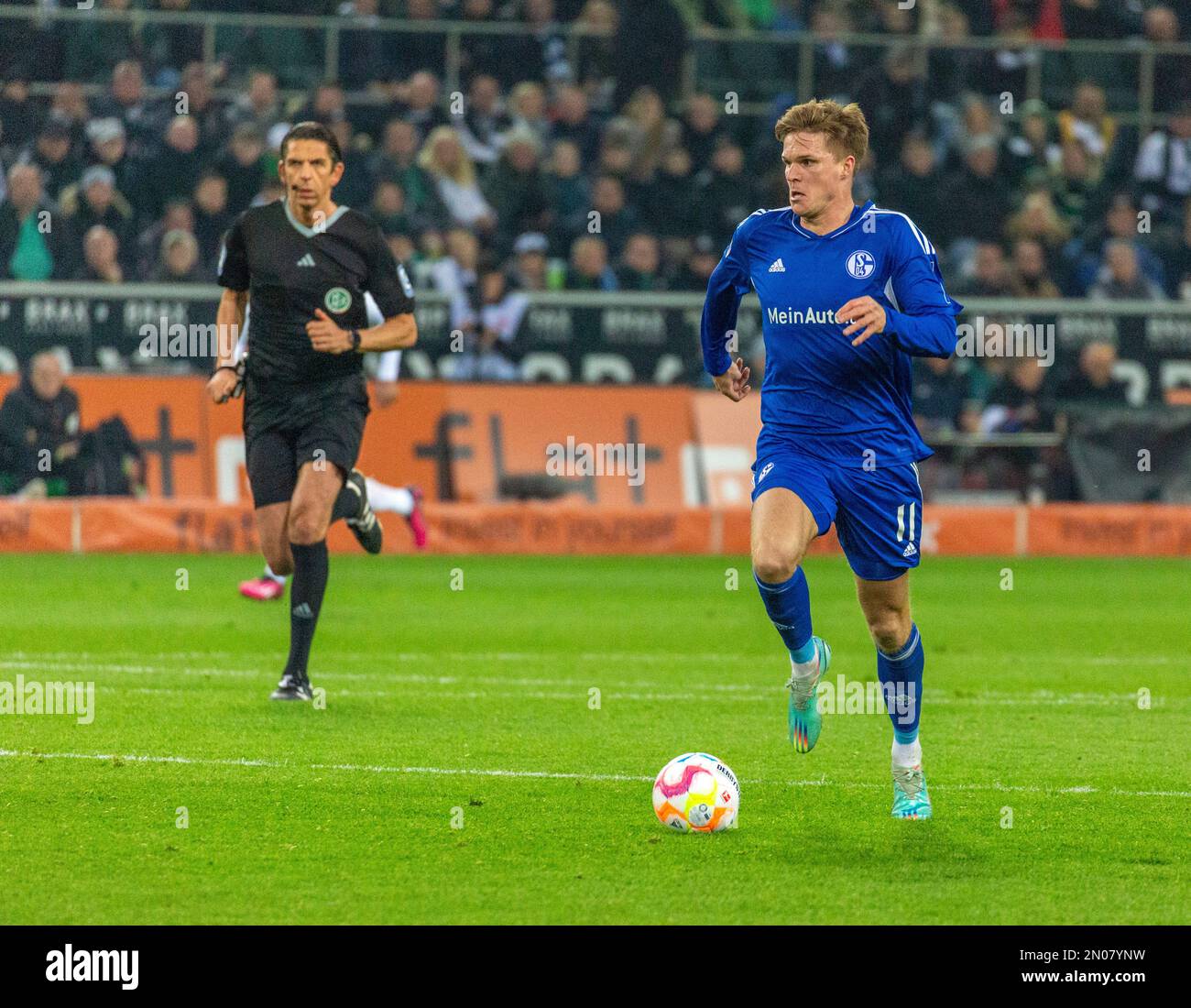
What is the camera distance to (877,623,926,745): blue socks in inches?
267

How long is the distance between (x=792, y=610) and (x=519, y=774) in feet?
4.09

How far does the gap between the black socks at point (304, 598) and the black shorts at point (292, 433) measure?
290mm

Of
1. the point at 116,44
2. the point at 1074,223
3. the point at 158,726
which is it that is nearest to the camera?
the point at 158,726

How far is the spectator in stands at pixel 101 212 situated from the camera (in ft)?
63.7

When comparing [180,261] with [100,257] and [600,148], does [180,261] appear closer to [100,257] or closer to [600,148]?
[100,257]

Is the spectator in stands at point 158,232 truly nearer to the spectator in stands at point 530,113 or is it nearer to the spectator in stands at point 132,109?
the spectator in stands at point 132,109

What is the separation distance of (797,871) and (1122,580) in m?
12.4

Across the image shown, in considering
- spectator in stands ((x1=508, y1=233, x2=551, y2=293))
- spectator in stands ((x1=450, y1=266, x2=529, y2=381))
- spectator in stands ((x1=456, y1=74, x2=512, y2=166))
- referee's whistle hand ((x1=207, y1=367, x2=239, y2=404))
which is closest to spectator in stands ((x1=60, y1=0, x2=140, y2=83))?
spectator in stands ((x1=456, y1=74, x2=512, y2=166))

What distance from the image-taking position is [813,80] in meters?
22.9

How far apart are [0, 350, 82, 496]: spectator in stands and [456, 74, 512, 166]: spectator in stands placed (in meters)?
5.37

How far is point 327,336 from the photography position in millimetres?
9008

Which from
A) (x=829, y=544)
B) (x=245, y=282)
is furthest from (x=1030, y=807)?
(x=829, y=544)

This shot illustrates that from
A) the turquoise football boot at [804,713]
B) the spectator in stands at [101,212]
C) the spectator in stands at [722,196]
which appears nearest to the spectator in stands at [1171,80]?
the spectator in stands at [722,196]
